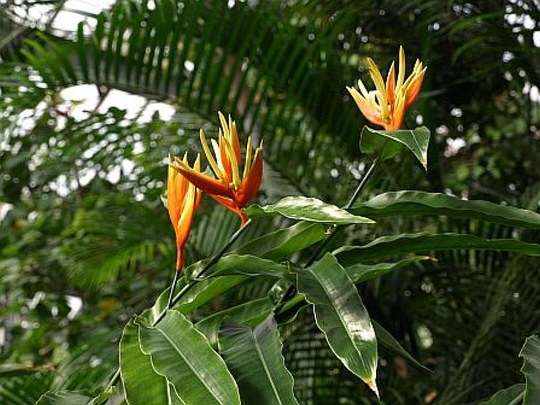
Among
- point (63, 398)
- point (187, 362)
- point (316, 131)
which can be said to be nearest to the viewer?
point (187, 362)

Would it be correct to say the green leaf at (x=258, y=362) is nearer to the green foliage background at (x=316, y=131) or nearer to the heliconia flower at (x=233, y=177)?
the heliconia flower at (x=233, y=177)

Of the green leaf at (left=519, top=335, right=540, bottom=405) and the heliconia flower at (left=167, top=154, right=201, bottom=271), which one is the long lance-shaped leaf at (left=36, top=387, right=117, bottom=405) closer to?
the heliconia flower at (left=167, top=154, right=201, bottom=271)

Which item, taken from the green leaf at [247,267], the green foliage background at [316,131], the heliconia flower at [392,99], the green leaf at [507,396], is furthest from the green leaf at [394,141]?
the green foliage background at [316,131]

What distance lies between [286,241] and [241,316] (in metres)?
0.10

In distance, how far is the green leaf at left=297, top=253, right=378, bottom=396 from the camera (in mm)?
599

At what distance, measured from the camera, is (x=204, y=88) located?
1.58 metres

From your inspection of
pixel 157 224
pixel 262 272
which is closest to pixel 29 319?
pixel 157 224

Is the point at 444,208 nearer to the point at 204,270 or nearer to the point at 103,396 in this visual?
the point at 204,270

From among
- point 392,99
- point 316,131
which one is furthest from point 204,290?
point 316,131

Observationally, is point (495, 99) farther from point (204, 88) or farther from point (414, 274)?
point (204, 88)

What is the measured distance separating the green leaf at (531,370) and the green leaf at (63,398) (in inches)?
13.5

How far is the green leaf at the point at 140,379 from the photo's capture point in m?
0.63

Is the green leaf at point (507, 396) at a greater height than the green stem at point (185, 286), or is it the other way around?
the green stem at point (185, 286)

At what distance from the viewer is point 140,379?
0.64m
